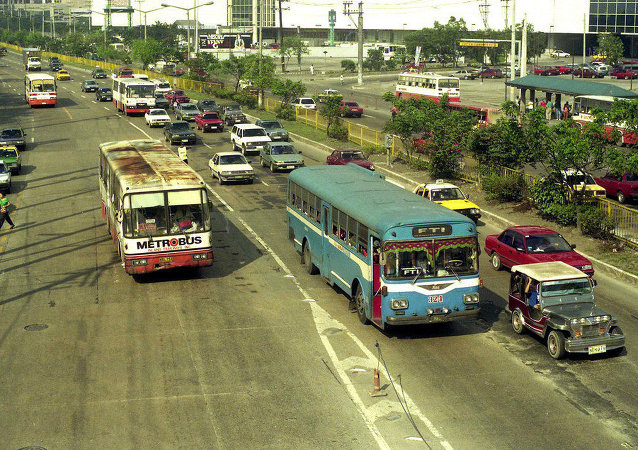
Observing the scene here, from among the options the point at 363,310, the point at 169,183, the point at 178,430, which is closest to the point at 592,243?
the point at 363,310

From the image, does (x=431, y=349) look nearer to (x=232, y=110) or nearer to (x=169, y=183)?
(x=169, y=183)

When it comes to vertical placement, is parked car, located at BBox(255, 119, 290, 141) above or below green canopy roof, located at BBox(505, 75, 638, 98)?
below

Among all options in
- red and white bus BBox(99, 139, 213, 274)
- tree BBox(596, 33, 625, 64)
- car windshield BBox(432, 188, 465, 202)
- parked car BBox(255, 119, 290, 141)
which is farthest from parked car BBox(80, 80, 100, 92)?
red and white bus BBox(99, 139, 213, 274)

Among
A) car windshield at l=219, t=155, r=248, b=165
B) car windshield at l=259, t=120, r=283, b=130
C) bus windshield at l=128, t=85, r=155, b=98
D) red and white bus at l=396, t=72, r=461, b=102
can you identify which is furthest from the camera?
red and white bus at l=396, t=72, r=461, b=102

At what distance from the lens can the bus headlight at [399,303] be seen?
18750mm

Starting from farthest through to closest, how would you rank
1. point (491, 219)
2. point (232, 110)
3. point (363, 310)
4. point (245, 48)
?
point (245, 48) → point (232, 110) → point (491, 219) → point (363, 310)

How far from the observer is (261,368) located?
1773 centimetres

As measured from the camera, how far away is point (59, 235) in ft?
103

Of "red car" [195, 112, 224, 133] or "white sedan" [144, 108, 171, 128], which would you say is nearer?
"red car" [195, 112, 224, 133]

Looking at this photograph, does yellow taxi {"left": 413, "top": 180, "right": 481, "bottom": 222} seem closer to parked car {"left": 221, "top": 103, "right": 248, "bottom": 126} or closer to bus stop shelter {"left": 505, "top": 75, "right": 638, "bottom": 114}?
bus stop shelter {"left": 505, "top": 75, "right": 638, "bottom": 114}

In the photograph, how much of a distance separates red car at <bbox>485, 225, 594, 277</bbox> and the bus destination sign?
20.5 feet

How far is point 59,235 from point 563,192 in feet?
63.5

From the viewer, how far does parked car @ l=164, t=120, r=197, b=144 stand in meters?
55.1

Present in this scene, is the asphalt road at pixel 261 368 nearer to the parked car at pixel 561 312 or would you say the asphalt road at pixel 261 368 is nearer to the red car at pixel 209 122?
the parked car at pixel 561 312
